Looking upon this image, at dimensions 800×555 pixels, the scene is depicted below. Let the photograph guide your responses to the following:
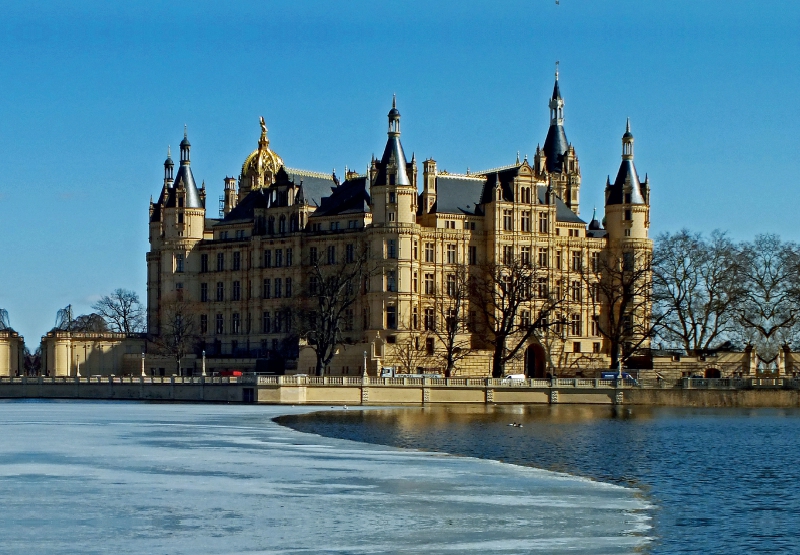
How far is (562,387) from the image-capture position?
97.2 metres

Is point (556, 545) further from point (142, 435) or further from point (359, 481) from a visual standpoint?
point (142, 435)

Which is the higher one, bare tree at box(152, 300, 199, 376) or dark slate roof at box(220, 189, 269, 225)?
dark slate roof at box(220, 189, 269, 225)

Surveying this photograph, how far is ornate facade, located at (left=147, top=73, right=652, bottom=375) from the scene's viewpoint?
115750 millimetres

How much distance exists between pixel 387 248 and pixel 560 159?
27796mm

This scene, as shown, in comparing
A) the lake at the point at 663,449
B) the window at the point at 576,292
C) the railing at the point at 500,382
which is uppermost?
the window at the point at 576,292

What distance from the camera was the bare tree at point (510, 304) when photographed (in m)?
105

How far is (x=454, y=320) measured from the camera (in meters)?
109

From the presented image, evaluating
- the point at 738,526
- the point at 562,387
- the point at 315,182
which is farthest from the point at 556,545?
the point at 315,182

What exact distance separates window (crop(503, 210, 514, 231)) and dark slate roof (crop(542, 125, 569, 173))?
16742 mm

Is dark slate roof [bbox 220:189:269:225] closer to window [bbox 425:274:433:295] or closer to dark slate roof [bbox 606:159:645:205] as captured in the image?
window [bbox 425:274:433:295]

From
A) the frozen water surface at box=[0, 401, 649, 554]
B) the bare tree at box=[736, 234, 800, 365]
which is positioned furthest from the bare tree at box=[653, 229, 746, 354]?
the frozen water surface at box=[0, 401, 649, 554]

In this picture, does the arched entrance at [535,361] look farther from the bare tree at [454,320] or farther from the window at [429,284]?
the window at [429,284]

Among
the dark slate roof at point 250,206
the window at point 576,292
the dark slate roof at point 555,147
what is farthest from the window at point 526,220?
the dark slate roof at point 250,206

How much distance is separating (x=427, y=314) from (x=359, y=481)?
77328 mm
